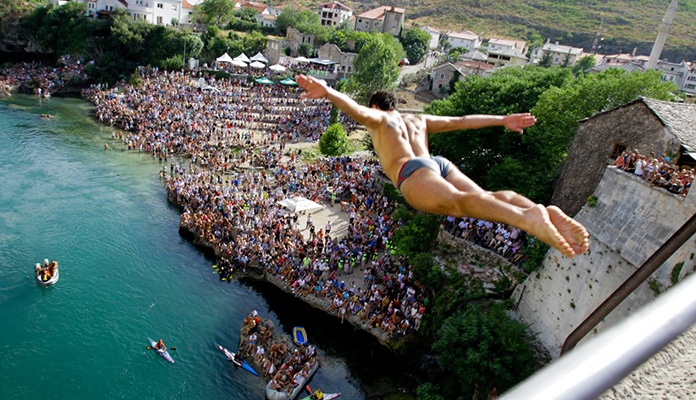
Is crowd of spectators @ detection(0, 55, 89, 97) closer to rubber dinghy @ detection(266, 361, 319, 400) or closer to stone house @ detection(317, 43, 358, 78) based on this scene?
stone house @ detection(317, 43, 358, 78)

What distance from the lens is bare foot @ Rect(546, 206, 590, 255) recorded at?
385 centimetres

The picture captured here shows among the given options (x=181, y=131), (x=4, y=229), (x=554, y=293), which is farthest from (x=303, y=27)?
(x=554, y=293)

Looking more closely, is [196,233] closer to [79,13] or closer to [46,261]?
[46,261]

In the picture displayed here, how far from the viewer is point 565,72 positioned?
91.2 ft

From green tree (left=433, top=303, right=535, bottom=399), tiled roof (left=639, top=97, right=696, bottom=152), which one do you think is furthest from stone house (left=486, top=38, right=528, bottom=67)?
green tree (left=433, top=303, right=535, bottom=399)

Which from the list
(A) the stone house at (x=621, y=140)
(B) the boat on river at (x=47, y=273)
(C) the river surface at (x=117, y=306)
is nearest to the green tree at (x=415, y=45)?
(C) the river surface at (x=117, y=306)

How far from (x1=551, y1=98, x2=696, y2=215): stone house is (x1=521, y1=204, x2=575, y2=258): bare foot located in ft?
39.7

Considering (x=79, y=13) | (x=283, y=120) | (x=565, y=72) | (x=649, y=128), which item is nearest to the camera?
(x=649, y=128)

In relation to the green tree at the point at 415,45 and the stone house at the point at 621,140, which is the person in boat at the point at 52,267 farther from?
the green tree at the point at 415,45

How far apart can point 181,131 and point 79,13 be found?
124 ft

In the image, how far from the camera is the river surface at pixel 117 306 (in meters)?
16.4

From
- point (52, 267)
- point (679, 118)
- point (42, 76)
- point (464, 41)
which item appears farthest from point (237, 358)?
point (464, 41)

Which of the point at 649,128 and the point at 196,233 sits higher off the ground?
the point at 649,128

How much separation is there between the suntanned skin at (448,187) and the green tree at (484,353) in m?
10.2
